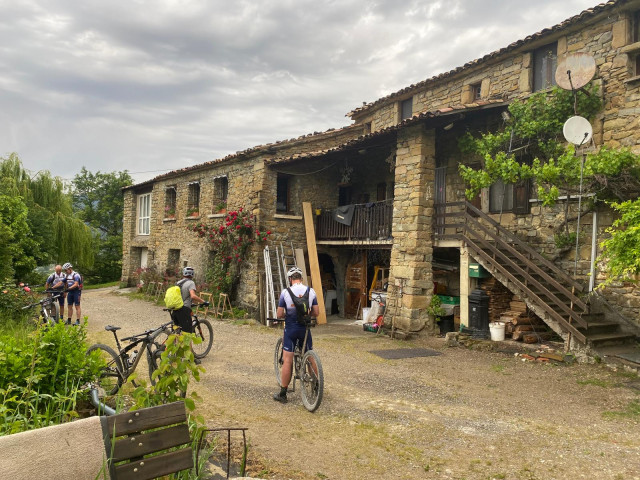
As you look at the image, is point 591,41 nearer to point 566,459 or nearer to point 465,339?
point 465,339

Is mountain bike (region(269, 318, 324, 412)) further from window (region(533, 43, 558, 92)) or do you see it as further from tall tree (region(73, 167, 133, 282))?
tall tree (region(73, 167, 133, 282))

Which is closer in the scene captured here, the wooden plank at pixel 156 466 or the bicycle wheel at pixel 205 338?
the wooden plank at pixel 156 466

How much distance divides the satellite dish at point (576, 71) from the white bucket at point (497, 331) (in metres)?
4.66

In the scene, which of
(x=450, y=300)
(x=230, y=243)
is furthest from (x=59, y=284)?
(x=450, y=300)

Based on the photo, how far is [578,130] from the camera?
7934mm

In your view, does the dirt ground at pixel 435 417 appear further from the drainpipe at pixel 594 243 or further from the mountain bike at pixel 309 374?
the drainpipe at pixel 594 243

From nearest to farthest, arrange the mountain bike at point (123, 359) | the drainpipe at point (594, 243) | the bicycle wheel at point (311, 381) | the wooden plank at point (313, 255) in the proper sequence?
1. the bicycle wheel at point (311, 381)
2. the mountain bike at point (123, 359)
3. the drainpipe at point (594, 243)
4. the wooden plank at point (313, 255)

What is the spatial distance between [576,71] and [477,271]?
4145mm

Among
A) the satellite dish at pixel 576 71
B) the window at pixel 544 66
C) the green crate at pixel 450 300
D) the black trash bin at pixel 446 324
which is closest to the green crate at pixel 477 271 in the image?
the green crate at pixel 450 300

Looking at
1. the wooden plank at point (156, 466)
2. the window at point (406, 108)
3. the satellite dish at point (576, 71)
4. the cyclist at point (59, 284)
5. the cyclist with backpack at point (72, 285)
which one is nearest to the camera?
the wooden plank at point (156, 466)

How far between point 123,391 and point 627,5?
10.2 meters

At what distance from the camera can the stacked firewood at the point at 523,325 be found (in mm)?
8812

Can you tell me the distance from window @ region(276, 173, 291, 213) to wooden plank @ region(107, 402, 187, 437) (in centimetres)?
1084

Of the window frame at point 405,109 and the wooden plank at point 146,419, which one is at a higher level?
the window frame at point 405,109
